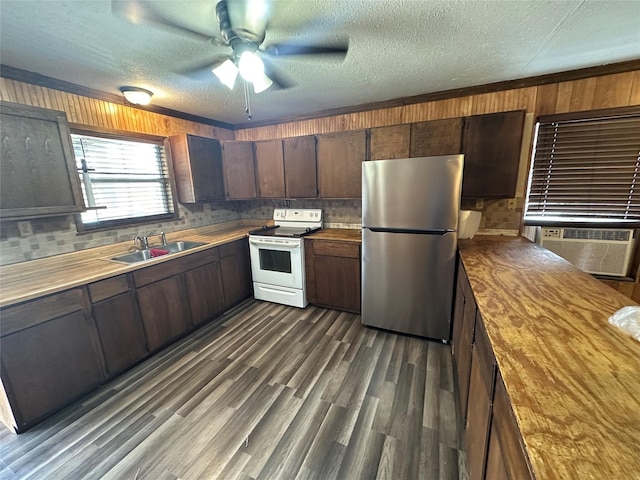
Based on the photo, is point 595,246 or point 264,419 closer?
point 264,419

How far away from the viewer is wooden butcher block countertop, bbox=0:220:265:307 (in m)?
1.65

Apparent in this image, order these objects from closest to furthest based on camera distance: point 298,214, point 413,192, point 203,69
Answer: point 203,69
point 413,192
point 298,214

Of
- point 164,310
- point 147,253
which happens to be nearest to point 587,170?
point 164,310

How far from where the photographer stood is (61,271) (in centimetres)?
200

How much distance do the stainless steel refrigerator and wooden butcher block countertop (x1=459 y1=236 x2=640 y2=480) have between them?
2.70 ft

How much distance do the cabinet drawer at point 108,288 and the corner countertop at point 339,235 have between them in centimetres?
183

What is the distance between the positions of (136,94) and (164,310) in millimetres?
2026

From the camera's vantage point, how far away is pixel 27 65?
188cm

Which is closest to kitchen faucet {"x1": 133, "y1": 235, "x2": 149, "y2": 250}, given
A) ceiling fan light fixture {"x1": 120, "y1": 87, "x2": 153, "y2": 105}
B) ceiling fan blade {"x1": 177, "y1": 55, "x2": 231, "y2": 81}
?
ceiling fan light fixture {"x1": 120, "y1": 87, "x2": 153, "y2": 105}

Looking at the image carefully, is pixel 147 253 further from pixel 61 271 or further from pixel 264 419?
pixel 264 419

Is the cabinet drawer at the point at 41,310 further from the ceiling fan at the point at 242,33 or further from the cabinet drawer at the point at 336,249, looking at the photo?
the cabinet drawer at the point at 336,249

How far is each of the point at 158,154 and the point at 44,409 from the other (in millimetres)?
2535

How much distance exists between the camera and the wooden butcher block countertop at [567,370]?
0.55 metres

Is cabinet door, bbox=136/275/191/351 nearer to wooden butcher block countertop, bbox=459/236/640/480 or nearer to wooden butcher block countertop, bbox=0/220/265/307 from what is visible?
wooden butcher block countertop, bbox=0/220/265/307
